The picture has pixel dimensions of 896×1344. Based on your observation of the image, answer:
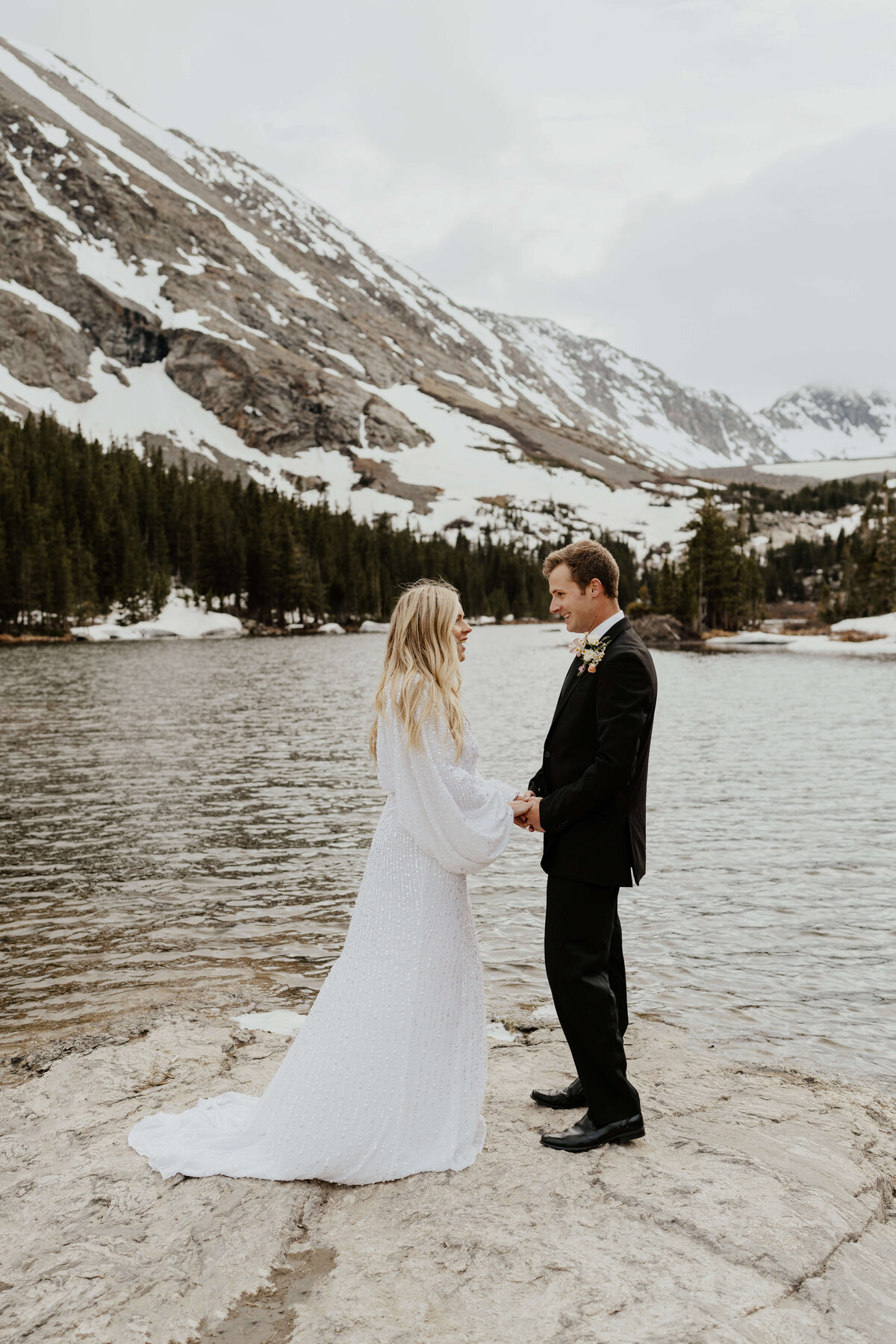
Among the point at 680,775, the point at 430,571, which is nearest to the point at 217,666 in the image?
the point at 680,775

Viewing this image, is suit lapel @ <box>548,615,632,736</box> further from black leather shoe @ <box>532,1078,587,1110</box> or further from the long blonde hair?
black leather shoe @ <box>532,1078,587,1110</box>

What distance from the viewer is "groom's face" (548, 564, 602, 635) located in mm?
5359

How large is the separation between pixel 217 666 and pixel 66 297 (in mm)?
170618

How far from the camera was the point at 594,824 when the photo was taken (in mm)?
5152

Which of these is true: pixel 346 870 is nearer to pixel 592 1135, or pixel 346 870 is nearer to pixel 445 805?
pixel 592 1135

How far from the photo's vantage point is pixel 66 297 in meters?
192

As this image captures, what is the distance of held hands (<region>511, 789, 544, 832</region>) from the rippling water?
364cm

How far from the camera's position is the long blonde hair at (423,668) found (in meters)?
5.00

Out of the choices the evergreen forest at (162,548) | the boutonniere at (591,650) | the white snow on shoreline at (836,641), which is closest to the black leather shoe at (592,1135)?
the boutonniere at (591,650)

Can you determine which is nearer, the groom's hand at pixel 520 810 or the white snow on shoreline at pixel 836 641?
the groom's hand at pixel 520 810

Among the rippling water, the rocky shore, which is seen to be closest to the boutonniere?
the rocky shore

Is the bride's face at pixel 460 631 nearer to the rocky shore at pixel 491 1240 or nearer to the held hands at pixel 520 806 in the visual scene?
the held hands at pixel 520 806

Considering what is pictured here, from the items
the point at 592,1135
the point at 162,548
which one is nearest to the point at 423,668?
the point at 592,1135

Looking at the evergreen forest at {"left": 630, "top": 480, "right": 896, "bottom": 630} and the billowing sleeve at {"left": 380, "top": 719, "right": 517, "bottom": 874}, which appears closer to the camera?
the billowing sleeve at {"left": 380, "top": 719, "right": 517, "bottom": 874}
